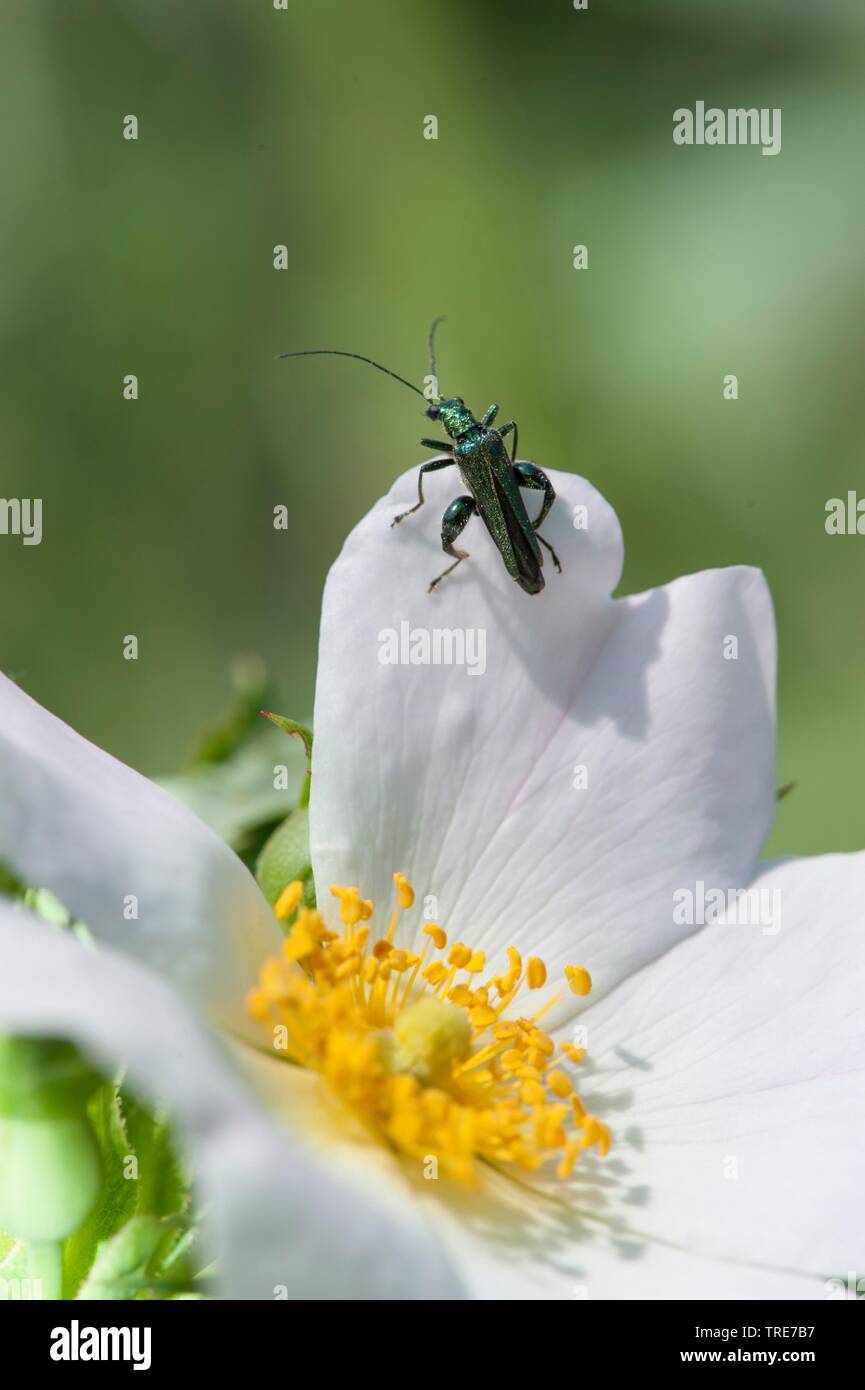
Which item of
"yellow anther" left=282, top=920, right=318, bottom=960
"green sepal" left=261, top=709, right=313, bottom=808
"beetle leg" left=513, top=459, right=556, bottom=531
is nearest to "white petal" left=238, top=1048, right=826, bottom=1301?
"yellow anther" left=282, top=920, right=318, bottom=960

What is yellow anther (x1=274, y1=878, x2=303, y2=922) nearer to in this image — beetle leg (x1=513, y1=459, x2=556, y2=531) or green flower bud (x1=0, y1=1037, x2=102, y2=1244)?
green flower bud (x1=0, y1=1037, x2=102, y2=1244)

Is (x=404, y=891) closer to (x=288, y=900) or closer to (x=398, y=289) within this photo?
(x=288, y=900)

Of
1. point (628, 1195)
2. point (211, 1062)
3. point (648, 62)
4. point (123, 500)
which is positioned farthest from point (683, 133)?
point (211, 1062)

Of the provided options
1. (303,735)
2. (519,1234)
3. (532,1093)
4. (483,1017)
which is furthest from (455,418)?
(519,1234)

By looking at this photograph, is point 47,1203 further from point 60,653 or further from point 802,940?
point 60,653
